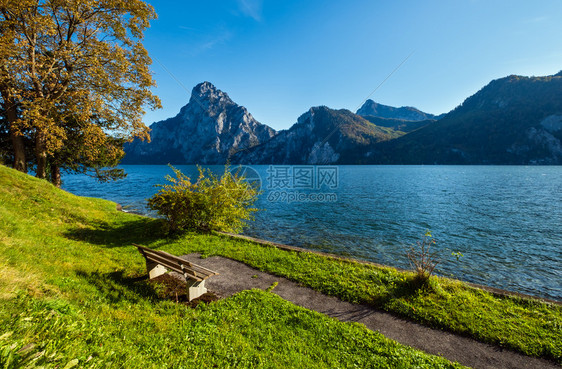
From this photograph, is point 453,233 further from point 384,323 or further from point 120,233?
point 120,233

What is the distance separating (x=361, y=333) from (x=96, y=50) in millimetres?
22930

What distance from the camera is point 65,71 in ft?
51.0

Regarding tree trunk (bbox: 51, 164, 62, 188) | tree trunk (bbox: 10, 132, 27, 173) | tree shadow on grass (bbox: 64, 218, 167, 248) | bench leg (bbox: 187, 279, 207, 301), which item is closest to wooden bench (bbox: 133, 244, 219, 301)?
bench leg (bbox: 187, 279, 207, 301)

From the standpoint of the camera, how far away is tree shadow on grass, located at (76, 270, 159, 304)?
6.17 metres

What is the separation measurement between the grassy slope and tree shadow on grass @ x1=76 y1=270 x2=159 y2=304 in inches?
1.1

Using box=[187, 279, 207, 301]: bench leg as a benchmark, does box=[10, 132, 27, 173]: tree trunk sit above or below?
above

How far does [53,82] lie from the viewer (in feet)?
52.5

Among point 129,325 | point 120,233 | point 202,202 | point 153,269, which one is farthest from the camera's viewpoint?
point 202,202

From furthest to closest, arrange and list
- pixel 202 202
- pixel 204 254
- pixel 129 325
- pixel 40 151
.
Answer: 1. pixel 40 151
2. pixel 202 202
3. pixel 204 254
4. pixel 129 325

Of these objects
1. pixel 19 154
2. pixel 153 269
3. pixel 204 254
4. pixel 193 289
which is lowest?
pixel 204 254

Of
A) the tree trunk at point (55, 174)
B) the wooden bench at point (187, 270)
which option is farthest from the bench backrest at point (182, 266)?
the tree trunk at point (55, 174)

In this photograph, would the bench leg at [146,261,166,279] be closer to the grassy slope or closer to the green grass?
the grassy slope

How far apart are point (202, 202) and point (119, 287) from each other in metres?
7.30

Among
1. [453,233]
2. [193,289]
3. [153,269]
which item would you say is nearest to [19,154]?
[153,269]
